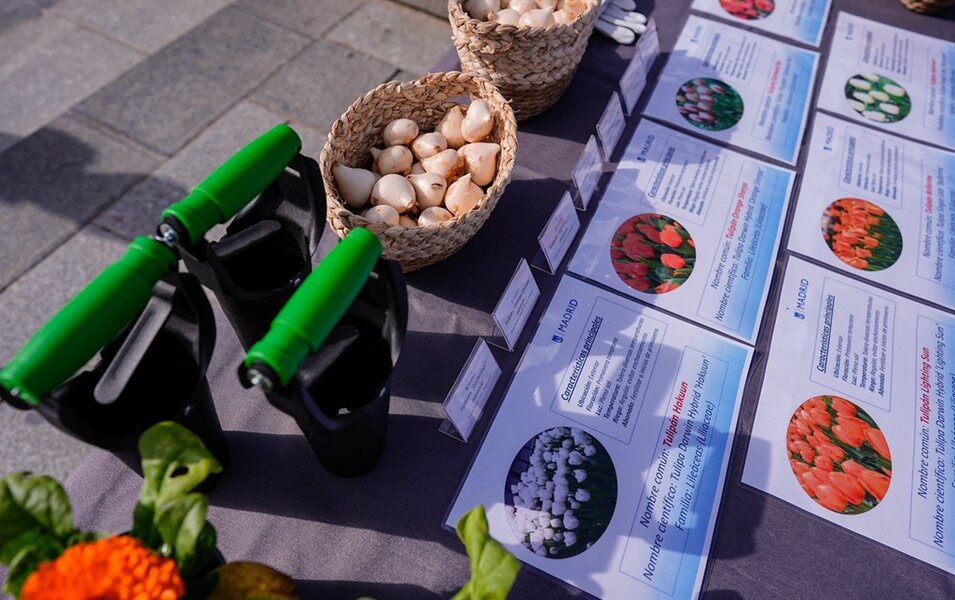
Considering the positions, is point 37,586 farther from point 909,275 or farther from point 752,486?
point 909,275

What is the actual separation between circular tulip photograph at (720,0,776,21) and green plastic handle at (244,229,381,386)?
0.97 metres

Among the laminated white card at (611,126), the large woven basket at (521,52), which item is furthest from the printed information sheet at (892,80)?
the large woven basket at (521,52)

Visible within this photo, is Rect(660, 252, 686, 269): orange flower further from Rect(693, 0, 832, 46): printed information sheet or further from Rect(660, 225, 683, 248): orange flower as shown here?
Rect(693, 0, 832, 46): printed information sheet

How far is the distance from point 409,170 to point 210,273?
0.99 feet

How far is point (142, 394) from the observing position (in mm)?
464

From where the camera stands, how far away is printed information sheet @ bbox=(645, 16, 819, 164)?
93cm

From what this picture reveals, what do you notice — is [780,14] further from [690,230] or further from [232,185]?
[232,185]

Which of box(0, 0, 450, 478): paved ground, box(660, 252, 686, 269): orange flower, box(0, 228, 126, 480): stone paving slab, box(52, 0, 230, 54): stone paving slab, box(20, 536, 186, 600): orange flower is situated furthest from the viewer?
box(52, 0, 230, 54): stone paving slab

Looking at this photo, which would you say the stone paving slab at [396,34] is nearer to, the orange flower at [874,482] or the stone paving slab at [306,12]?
the stone paving slab at [306,12]

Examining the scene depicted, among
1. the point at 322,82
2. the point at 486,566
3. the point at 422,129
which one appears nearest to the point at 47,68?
the point at 322,82

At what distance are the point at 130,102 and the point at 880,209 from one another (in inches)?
65.5

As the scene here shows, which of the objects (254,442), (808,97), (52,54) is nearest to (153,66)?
(52,54)

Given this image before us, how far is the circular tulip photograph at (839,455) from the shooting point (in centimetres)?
60

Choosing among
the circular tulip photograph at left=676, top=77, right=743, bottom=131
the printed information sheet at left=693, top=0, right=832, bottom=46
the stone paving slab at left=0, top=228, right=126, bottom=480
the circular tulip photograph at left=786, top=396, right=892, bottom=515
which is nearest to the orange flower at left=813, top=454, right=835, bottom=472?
the circular tulip photograph at left=786, top=396, right=892, bottom=515
